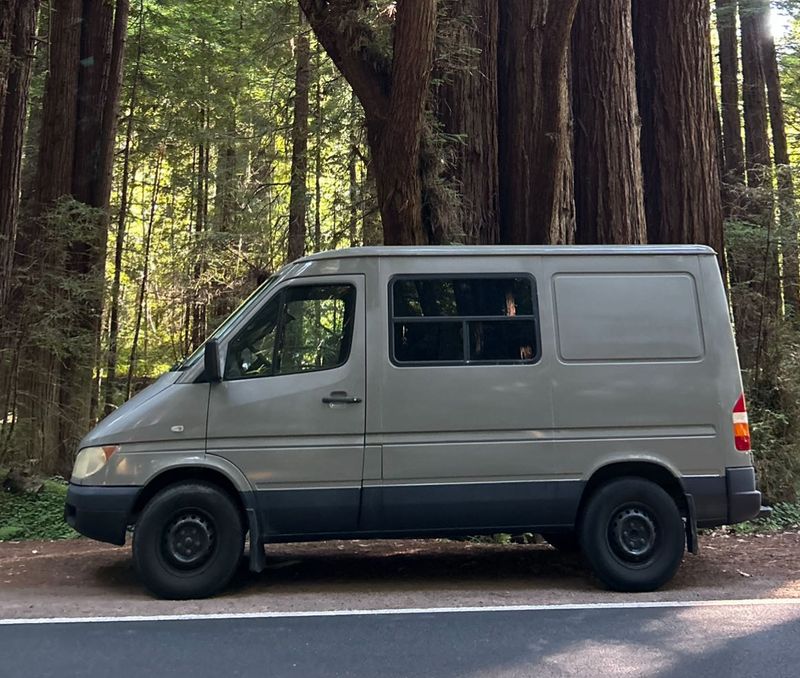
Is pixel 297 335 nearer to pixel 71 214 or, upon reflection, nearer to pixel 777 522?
pixel 777 522

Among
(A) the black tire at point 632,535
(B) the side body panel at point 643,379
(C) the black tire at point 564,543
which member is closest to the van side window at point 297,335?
(B) the side body panel at point 643,379

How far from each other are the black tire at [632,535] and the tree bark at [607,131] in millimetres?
4755

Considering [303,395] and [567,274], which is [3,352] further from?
[567,274]

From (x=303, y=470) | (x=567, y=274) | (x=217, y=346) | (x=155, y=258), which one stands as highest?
(x=155, y=258)

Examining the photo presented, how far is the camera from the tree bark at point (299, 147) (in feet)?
46.5

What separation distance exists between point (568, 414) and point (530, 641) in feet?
6.38

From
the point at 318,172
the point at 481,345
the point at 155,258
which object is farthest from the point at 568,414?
the point at 155,258

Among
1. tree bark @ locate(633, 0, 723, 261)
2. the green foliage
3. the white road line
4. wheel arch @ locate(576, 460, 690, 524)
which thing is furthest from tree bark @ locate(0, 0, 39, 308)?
tree bark @ locate(633, 0, 723, 261)

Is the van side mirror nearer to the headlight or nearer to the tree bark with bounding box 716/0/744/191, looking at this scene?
the headlight

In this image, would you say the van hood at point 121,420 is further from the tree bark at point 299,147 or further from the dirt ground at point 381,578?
the tree bark at point 299,147

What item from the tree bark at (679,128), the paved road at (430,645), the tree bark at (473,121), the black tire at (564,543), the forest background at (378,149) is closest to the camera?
the paved road at (430,645)

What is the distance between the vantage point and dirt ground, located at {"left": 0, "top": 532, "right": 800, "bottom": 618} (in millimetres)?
5969

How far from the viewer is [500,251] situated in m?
6.52

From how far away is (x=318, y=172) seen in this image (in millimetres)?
16297
